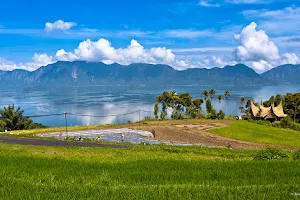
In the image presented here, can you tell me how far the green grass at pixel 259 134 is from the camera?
37.7 meters

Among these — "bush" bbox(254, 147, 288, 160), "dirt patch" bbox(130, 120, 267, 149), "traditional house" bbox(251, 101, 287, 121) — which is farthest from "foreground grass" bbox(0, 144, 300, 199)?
"traditional house" bbox(251, 101, 287, 121)

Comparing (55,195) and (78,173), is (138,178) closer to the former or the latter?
(78,173)

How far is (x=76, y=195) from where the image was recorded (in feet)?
18.7

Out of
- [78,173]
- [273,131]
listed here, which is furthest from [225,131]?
[78,173]

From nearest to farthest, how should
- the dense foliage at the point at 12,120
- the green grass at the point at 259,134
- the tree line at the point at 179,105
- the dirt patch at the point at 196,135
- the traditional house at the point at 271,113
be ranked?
the dirt patch at the point at 196,135 → the green grass at the point at 259,134 → the dense foliage at the point at 12,120 → the traditional house at the point at 271,113 → the tree line at the point at 179,105

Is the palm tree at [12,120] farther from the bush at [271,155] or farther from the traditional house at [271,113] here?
the traditional house at [271,113]

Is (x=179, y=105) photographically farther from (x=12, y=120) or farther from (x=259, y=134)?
(x=12, y=120)

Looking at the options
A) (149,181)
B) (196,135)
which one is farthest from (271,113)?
(149,181)

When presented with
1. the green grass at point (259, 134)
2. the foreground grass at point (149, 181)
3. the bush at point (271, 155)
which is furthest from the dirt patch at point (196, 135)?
the foreground grass at point (149, 181)

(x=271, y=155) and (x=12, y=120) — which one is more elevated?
(x=12, y=120)

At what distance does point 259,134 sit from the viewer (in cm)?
4222

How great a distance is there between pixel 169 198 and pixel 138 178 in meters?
2.27

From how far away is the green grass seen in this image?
3767 cm

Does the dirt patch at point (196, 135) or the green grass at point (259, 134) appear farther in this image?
the green grass at point (259, 134)
